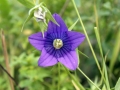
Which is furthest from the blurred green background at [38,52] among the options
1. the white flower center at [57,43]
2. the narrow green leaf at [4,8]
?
the white flower center at [57,43]

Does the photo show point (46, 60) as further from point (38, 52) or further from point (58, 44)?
point (38, 52)

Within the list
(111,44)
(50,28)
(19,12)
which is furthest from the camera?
(19,12)

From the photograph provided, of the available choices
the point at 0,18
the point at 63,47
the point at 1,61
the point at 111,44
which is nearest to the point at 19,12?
the point at 0,18

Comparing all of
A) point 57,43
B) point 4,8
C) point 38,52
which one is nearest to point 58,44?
point 57,43

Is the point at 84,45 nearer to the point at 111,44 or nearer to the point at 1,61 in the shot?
the point at 111,44

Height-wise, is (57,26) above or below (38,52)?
above

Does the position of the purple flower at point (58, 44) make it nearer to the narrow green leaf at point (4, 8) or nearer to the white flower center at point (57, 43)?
the white flower center at point (57, 43)

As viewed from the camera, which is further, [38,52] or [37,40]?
[38,52]
